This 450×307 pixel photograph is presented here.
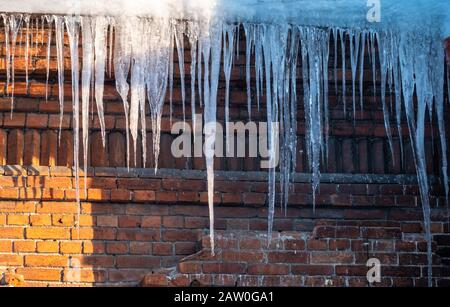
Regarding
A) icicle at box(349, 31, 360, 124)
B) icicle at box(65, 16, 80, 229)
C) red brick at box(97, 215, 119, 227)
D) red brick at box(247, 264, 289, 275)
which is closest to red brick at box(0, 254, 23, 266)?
icicle at box(65, 16, 80, 229)

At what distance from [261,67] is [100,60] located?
92 centimetres

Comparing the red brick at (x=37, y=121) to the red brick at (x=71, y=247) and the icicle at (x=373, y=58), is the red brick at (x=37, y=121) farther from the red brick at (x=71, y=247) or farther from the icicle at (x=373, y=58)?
the icicle at (x=373, y=58)

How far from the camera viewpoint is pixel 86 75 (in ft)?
15.1

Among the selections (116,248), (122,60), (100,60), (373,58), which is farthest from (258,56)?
(116,248)

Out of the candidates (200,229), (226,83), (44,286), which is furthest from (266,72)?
(44,286)

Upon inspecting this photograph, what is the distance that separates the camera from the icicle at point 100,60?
463 cm

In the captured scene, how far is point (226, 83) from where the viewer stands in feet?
15.4

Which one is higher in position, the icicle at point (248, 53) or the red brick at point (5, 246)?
the icicle at point (248, 53)

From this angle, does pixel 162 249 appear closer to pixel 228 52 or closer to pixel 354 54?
pixel 228 52

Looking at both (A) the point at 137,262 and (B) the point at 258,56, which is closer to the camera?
(A) the point at 137,262

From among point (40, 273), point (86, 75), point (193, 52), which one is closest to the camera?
point (40, 273)

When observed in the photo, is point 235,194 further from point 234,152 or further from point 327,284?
point 327,284

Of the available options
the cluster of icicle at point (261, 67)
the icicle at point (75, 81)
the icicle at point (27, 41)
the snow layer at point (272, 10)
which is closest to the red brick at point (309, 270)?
the cluster of icicle at point (261, 67)

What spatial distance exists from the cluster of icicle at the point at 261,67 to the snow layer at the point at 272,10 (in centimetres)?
6
